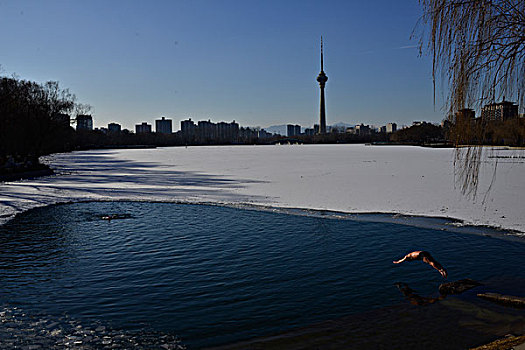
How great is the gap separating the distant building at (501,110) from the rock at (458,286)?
275 centimetres

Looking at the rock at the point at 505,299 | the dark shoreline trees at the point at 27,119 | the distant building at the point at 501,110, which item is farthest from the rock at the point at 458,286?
the dark shoreline trees at the point at 27,119

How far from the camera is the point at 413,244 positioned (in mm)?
9156

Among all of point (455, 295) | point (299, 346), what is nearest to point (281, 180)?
point (455, 295)

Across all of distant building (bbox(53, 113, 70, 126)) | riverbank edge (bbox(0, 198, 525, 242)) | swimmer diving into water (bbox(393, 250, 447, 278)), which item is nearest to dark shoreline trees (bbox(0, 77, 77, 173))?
distant building (bbox(53, 113, 70, 126))

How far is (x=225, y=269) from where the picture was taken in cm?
760

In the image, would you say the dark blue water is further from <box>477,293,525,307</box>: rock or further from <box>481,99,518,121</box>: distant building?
<box>481,99,518,121</box>: distant building

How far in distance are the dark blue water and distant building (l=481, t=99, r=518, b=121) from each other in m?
2.90

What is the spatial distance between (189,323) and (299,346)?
1.56 m

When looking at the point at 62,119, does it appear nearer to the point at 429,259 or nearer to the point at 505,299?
the point at 429,259

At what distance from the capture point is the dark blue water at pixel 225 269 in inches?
229

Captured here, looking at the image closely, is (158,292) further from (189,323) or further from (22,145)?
(22,145)

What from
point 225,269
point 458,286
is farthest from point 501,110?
point 225,269

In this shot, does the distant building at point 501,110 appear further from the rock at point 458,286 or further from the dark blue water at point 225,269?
the dark blue water at point 225,269

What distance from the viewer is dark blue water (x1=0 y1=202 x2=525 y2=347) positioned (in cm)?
583
